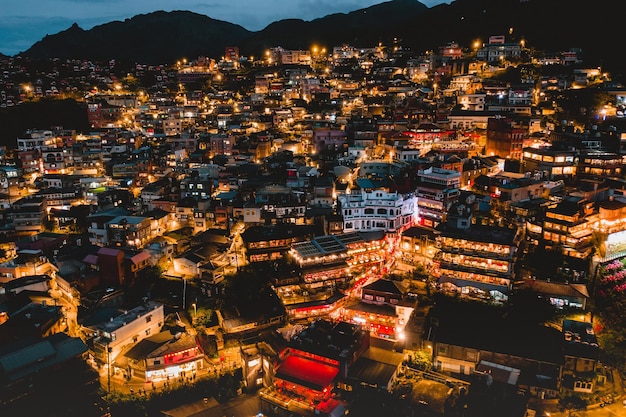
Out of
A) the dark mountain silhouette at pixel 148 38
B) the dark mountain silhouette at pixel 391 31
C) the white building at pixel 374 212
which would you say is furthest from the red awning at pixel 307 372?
the dark mountain silhouette at pixel 148 38

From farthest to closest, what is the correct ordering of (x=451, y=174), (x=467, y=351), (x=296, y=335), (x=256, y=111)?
1. (x=256, y=111)
2. (x=451, y=174)
3. (x=296, y=335)
4. (x=467, y=351)

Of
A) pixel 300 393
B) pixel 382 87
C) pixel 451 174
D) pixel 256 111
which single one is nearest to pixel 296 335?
pixel 300 393

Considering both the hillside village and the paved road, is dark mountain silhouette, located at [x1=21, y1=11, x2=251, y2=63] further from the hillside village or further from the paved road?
the paved road

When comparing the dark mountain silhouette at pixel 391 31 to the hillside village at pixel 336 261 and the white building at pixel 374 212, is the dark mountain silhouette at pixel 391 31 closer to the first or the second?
the hillside village at pixel 336 261

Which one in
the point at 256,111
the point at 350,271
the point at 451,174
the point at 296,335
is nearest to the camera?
the point at 296,335

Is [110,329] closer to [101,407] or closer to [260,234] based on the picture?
[101,407]

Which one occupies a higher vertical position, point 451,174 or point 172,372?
point 451,174
